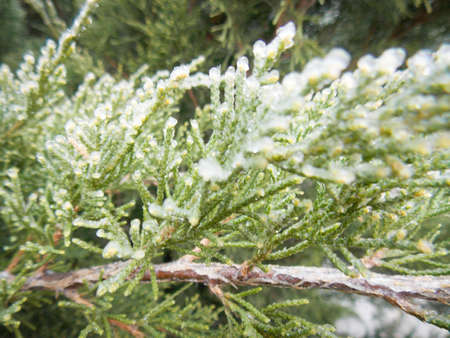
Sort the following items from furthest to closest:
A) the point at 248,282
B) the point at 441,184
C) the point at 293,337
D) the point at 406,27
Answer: the point at 406,27
the point at 248,282
the point at 293,337
the point at 441,184

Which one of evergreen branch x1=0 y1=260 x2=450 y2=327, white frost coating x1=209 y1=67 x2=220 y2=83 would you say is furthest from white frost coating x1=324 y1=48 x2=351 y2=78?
evergreen branch x1=0 y1=260 x2=450 y2=327

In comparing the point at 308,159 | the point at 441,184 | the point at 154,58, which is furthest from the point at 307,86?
the point at 154,58

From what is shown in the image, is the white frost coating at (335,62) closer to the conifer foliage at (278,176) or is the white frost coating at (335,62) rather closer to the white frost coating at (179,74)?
the conifer foliage at (278,176)

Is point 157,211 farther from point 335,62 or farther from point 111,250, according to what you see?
point 335,62

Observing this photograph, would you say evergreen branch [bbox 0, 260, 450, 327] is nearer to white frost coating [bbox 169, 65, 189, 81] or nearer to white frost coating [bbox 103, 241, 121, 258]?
white frost coating [bbox 103, 241, 121, 258]

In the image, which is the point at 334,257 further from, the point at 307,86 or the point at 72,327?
the point at 72,327

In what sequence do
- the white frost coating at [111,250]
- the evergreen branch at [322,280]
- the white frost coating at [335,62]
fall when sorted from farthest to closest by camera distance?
1. the evergreen branch at [322,280]
2. the white frost coating at [111,250]
3. the white frost coating at [335,62]

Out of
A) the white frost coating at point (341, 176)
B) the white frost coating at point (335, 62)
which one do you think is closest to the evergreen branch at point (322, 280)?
the white frost coating at point (341, 176)

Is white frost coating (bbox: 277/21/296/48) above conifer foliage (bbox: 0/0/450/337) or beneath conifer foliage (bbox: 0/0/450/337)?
above
